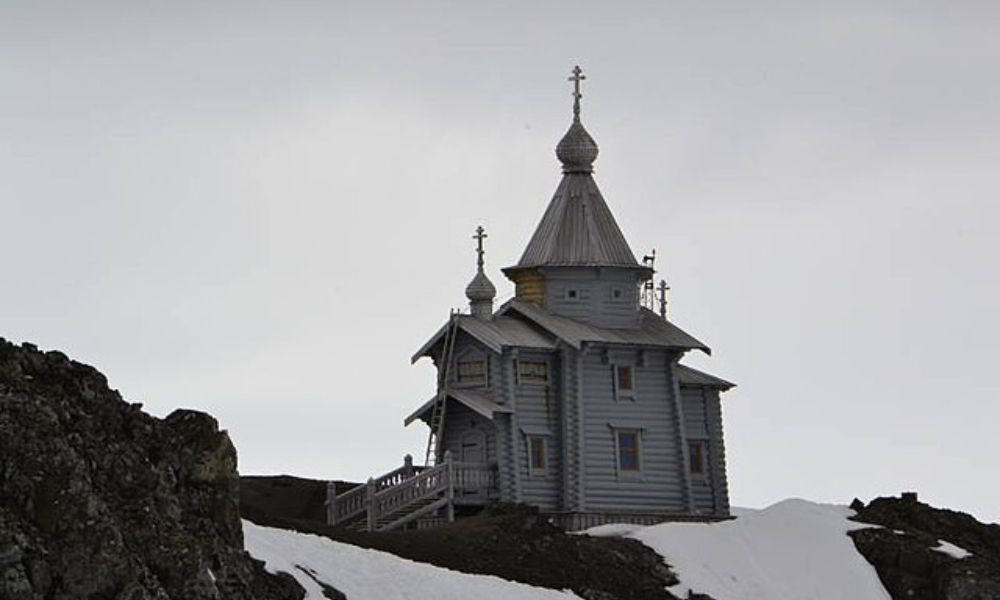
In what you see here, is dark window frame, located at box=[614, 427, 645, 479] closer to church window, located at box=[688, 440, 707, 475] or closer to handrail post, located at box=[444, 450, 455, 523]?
church window, located at box=[688, 440, 707, 475]

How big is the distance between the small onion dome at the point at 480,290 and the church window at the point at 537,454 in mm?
4535

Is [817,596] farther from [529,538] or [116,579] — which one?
[116,579]

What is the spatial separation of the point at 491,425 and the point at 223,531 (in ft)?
88.6

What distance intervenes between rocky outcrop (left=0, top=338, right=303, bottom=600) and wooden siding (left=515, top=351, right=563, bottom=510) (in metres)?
23.6

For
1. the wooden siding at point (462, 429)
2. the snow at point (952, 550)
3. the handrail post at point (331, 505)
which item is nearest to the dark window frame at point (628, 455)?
the wooden siding at point (462, 429)

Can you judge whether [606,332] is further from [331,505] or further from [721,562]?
[721,562]

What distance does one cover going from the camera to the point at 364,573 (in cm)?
7300

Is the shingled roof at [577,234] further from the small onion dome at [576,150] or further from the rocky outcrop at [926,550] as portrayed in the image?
the rocky outcrop at [926,550]

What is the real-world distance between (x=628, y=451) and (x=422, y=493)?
6.74 m

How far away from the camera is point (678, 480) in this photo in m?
93.4

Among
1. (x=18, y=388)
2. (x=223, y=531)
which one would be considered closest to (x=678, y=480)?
(x=223, y=531)

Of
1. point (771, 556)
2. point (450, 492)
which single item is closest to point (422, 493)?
point (450, 492)

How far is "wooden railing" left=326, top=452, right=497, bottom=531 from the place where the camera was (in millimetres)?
89500

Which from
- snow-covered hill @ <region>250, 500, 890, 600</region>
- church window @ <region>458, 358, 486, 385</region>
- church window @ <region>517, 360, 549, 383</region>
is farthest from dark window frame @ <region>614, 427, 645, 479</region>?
church window @ <region>458, 358, 486, 385</region>
